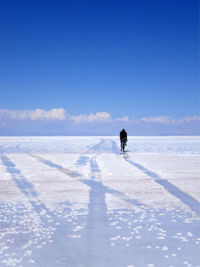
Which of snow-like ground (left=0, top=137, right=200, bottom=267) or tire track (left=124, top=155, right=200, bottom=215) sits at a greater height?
tire track (left=124, top=155, right=200, bottom=215)

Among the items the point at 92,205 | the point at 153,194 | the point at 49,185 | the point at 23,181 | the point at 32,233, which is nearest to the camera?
the point at 32,233

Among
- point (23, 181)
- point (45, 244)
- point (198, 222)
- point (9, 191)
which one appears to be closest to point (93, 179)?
point (23, 181)

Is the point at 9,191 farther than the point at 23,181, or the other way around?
the point at 23,181

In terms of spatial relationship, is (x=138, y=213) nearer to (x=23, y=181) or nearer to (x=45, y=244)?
(x=45, y=244)

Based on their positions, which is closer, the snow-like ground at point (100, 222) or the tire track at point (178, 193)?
the snow-like ground at point (100, 222)

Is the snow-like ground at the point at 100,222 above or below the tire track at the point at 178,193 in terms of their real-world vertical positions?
below

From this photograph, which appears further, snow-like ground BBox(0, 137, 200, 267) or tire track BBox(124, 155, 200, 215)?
tire track BBox(124, 155, 200, 215)

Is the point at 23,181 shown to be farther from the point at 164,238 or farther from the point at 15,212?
the point at 164,238

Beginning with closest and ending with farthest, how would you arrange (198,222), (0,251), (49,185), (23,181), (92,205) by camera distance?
(0,251), (198,222), (92,205), (49,185), (23,181)

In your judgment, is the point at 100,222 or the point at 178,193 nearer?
the point at 100,222

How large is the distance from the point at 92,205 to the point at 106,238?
80.7 inches

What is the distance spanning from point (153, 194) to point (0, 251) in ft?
15.0

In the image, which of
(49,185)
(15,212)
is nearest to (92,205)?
(15,212)

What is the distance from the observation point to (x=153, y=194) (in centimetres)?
757
